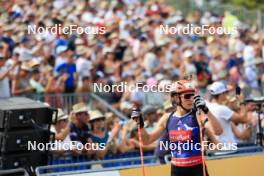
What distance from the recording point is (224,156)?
7898 millimetres

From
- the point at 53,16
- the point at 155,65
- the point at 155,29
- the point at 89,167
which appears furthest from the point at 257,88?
the point at 89,167

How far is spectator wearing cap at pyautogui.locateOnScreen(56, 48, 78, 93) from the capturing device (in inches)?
458

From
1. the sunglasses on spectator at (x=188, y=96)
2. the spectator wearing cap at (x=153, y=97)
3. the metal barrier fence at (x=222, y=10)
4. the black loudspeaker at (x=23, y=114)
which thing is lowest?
the black loudspeaker at (x=23, y=114)

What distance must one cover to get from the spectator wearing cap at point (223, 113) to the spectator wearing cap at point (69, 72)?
3.74 meters

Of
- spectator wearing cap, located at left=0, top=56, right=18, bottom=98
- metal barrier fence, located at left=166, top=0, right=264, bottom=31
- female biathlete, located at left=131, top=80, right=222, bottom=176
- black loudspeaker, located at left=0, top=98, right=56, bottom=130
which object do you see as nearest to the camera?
female biathlete, located at left=131, top=80, right=222, bottom=176

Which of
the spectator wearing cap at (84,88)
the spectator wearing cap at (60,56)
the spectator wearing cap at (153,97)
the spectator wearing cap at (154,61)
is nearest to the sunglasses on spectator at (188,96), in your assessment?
the spectator wearing cap at (153,97)

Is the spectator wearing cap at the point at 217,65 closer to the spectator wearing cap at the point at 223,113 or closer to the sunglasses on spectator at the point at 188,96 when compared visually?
the spectator wearing cap at the point at 223,113

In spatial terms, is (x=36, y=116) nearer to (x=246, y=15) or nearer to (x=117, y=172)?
(x=117, y=172)

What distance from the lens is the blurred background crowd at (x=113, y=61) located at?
365 inches

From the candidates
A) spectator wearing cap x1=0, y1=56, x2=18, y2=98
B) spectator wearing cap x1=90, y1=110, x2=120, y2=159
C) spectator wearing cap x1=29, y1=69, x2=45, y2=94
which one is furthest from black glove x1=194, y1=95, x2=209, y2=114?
spectator wearing cap x1=29, y1=69, x2=45, y2=94

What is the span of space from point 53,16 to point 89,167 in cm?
676

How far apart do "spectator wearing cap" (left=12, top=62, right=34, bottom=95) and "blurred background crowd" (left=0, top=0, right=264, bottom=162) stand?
0.02 metres

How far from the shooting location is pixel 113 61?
1300cm

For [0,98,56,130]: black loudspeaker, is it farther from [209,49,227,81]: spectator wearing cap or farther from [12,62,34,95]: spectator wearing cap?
[209,49,227,81]: spectator wearing cap
